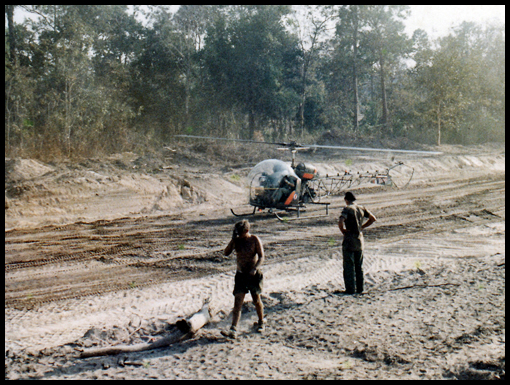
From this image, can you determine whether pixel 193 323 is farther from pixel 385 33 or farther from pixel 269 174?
pixel 385 33

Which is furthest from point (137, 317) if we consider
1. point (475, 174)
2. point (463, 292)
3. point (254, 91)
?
point (254, 91)

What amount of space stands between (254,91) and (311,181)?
663 inches

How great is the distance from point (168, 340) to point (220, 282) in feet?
9.17

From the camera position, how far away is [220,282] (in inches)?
345

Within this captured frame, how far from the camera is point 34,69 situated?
78.7 ft

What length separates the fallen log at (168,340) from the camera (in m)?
5.70

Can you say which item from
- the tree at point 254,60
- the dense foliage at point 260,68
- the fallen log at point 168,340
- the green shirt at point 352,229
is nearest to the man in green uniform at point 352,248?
the green shirt at point 352,229

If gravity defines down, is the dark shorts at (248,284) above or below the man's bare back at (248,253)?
below

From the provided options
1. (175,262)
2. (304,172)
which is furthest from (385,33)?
(175,262)

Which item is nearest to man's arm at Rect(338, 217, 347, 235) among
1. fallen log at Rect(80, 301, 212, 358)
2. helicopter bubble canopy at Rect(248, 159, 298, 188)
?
fallen log at Rect(80, 301, 212, 358)

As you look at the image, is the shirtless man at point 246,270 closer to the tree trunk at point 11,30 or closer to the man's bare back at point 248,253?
the man's bare back at point 248,253

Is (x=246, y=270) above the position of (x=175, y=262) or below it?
above

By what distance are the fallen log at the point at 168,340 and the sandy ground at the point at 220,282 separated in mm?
81

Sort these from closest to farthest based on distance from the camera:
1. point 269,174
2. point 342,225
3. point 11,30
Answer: point 342,225
point 269,174
point 11,30
